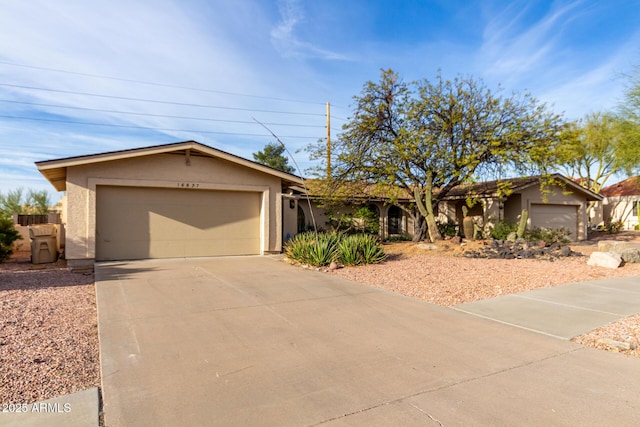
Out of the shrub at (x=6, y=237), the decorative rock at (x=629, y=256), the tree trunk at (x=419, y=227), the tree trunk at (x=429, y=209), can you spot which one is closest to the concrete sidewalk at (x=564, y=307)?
the decorative rock at (x=629, y=256)

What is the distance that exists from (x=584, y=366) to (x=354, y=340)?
8.57 feet

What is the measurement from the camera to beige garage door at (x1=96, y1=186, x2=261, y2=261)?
472 inches

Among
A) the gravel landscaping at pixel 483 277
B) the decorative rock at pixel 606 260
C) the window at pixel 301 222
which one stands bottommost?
the gravel landscaping at pixel 483 277

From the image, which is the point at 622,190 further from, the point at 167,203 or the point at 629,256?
the point at 167,203

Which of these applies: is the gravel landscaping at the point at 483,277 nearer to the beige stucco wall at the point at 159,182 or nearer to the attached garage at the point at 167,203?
the beige stucco wall at the point at 159,182

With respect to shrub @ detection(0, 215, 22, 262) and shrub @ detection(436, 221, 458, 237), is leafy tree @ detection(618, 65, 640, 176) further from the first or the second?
shrub @ detection(0, 215, 22, 262)

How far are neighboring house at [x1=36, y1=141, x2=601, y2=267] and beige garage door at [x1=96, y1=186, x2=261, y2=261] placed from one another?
3 cm

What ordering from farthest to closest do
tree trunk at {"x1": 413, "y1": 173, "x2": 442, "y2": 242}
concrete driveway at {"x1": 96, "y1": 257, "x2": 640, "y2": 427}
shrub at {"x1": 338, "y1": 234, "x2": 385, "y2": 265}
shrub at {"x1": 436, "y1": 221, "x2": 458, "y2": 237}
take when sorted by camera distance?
shrub at {"x1": 436, "y1": 221, "x2": 458, "y2": 237}
tree trunk at {"x1": 413, "y1": 173, "x2": 442, "y2": 242}
shrub at {"x1": 338, "y1": 234, "x2": 385, "y2": 265}
concrete driveway at {"x1": 96, "y1": 257, "x2": 640, "y2": 427}

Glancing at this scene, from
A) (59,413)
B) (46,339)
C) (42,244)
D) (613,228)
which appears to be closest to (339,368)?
(59,413)

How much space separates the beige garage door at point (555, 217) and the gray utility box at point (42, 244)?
69.5 ft

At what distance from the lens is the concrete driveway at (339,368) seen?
10.7 ft

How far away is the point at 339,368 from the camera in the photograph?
418 cm

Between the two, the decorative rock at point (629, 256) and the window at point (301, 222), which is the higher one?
the window at point (301, 222)

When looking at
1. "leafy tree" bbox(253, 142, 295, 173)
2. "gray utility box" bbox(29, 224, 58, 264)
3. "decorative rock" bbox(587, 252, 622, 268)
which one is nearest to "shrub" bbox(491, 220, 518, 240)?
"decorative rock" bbox(587, 252, 622, 268)
